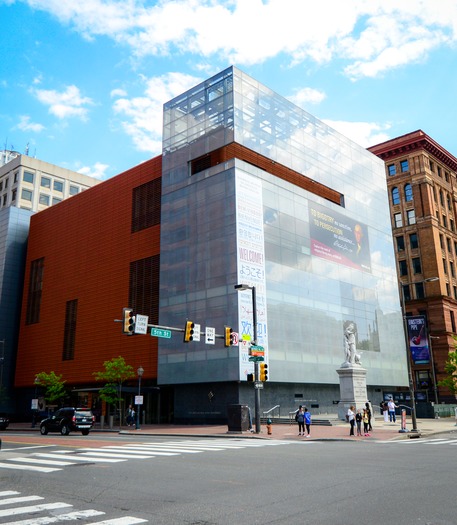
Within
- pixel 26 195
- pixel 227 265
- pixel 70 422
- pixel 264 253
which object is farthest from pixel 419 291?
Result: pixel 26 195

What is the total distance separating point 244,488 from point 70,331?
54.4 metres

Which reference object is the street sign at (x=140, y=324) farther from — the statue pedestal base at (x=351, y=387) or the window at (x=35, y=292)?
the window at (x=35, y=292)

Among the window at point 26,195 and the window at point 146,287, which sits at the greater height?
the window at point 26,195

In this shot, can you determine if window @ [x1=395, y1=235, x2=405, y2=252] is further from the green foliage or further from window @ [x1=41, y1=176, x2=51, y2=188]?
window @ [x1=41, y1=176, x2=51, y2=188]

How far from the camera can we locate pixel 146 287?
52.8 meters

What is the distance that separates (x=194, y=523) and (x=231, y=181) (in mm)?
39980

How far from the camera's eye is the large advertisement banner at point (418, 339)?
6010 centimetres

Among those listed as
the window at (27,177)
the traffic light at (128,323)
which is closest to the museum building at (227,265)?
the traffic light at (128,323)

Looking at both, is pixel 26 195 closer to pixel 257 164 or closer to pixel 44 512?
pixel 257 164

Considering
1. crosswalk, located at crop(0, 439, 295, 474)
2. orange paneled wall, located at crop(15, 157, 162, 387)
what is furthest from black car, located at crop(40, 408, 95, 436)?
orange paneled wall, located at crop(15, 157, 162, 387)

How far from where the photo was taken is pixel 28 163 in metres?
95.4

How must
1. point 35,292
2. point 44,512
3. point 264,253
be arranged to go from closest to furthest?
1. point 44,512
2. point 264,253
3. point 35,292

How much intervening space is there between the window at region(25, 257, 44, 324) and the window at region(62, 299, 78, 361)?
801 cm

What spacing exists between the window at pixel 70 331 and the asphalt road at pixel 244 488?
144 feet
